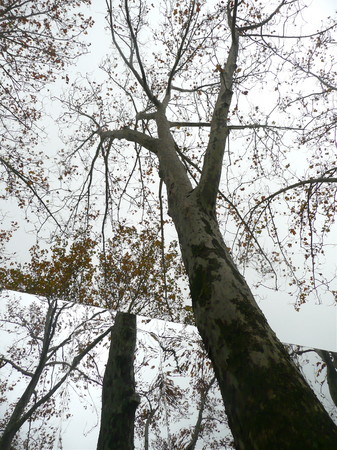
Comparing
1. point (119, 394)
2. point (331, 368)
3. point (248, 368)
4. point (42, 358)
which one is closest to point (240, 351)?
point (248, 368)

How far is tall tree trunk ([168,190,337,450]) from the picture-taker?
91cm

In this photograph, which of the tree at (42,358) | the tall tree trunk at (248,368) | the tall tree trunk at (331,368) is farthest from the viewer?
the tall tree trunk at (331,368)

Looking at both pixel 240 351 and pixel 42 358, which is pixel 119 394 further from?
pixel 240 351

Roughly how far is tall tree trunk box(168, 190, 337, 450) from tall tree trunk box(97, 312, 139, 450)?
70 centimetres

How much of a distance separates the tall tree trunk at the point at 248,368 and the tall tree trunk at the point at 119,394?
70cm

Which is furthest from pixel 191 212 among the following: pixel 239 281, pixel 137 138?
pixel 137 138

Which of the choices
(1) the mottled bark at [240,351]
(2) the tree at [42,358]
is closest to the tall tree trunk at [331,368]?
(1) the mottled bark at [240,351]

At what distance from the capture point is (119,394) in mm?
1814

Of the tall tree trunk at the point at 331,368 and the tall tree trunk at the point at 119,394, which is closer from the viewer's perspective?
the tall tree trunk at the point at 119,394

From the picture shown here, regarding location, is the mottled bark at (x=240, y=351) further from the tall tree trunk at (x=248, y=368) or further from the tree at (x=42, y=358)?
the tree at (x=42, y=358)

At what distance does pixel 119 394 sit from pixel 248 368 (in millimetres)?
1029

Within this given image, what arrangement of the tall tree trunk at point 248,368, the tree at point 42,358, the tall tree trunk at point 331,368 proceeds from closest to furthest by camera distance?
1. the tall tree trunk at point 248,368
2. the tree at point 42,358
3. the tall tree trunk at point 331,368

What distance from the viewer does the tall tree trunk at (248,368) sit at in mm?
914

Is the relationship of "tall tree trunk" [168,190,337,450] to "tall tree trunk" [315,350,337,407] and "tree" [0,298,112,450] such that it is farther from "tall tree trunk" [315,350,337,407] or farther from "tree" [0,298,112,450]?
"tall tree trunk" [315,350,337,407]
